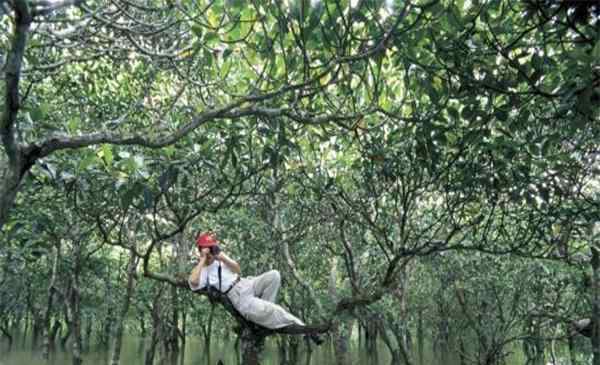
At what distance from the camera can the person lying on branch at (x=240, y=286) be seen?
5.12 meters

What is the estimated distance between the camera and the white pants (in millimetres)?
5102

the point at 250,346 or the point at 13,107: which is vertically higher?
the point at 13,107

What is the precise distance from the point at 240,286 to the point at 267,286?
0.28m

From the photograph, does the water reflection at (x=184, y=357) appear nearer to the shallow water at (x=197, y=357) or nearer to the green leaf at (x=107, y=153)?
the shallow water at (x=197, y=357)

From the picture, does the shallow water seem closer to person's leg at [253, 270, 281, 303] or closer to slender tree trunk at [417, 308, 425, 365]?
slender tree trunk at [417, 308, 425, 365]

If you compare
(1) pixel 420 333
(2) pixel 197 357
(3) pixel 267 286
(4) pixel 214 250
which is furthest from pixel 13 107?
(2) pixel 197 357

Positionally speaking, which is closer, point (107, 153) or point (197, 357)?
point (107, 153)

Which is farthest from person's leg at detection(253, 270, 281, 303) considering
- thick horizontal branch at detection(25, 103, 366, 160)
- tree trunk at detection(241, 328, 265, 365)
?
thick horizontal branch at detection(25, 103, 366, 160)

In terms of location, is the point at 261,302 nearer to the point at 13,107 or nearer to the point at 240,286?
the point at 240,286

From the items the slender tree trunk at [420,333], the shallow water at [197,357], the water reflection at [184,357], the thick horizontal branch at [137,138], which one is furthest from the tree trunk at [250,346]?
the slender tree trunk at [420,333]

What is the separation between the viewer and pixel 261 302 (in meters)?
5.17

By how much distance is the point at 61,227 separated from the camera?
8.41 metres

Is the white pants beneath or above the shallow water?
above

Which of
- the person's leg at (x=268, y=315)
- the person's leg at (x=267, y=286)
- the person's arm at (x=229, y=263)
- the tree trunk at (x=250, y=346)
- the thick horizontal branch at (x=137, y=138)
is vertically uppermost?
the thick horizontal branch at (x=137, y=138)
